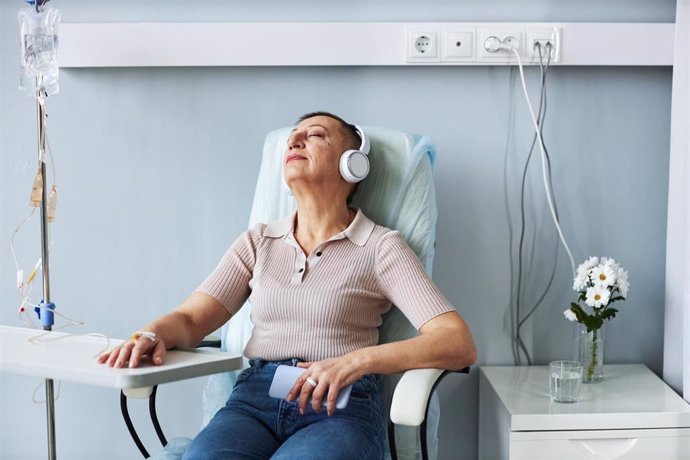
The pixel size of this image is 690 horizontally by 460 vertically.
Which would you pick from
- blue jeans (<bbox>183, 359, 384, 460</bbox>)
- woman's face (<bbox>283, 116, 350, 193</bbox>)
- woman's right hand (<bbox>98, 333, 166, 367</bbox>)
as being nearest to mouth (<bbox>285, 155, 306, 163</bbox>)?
woman's face (<bbox>283, 116, 350, 193</bbox>)

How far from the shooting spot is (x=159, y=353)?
5.26 ft

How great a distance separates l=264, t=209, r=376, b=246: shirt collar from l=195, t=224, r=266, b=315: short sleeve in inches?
1.3

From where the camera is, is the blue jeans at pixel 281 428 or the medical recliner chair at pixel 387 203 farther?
the medical recliner chair at pixel 387 203

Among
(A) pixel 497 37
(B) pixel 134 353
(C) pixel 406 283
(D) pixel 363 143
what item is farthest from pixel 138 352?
(A) pixel 497 37

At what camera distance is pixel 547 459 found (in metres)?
2.03

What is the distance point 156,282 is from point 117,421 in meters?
0.44

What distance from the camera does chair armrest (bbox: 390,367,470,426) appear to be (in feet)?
5.17

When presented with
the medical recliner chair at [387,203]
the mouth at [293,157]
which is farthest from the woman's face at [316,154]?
the medical recliner chair at [387,203]

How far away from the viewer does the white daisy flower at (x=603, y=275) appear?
222cm

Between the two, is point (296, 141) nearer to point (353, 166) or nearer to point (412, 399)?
point (353, 166)

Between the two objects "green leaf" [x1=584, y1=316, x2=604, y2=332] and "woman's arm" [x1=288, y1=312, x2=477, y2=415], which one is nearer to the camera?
"woman's arm" [x1=288, y1=312, x2=477, y2=415]

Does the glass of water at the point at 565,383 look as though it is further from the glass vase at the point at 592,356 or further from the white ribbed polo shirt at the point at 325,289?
the white ribbed polo shirt at the point at 325,289

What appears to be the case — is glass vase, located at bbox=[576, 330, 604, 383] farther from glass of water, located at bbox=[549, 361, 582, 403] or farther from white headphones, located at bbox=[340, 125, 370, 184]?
white headphones, located at bbox=[340, 125, 370, 184]

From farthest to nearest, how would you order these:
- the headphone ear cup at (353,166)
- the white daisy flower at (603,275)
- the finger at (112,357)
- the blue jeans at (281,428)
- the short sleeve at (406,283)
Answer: the white daisy flower at (603,275) < the headphone ear cup at (353,166) < the short sleeve at (406,283) < the blue jeans at (281,428) < the finger at (112,357)
